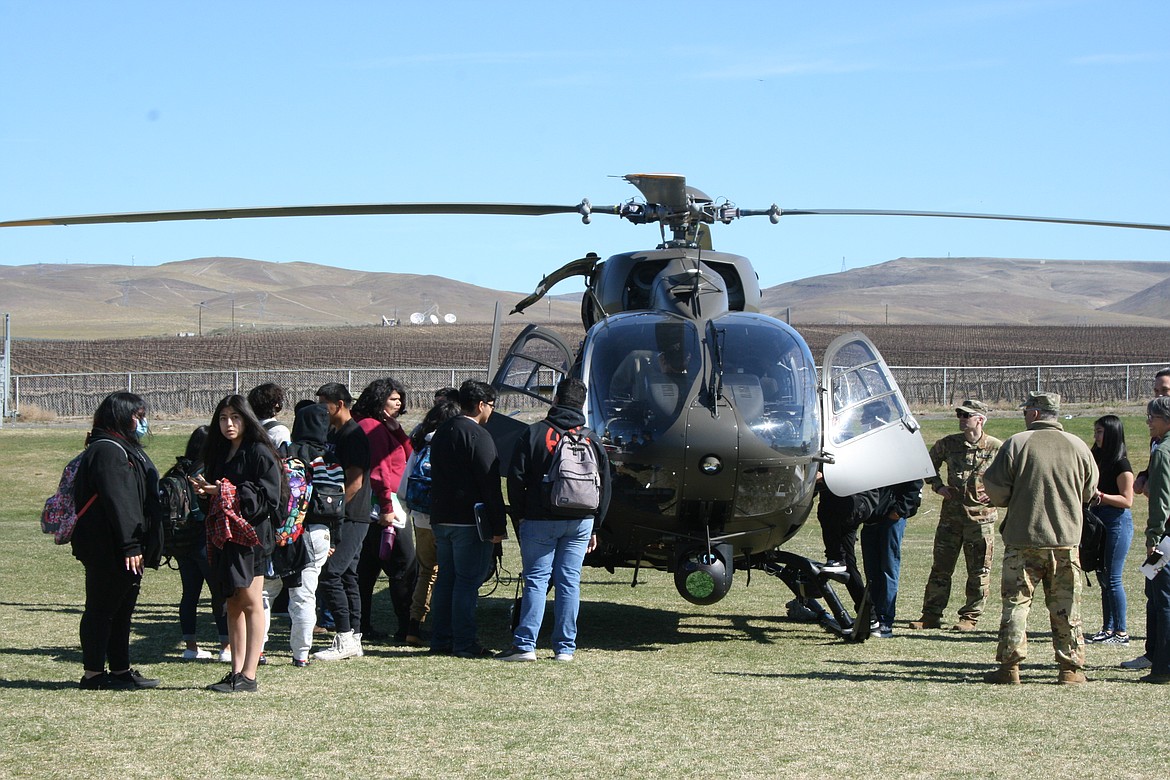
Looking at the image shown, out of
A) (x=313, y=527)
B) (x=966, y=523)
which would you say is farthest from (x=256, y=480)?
(x=966, y=523)

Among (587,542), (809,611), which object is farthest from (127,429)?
(809,611)

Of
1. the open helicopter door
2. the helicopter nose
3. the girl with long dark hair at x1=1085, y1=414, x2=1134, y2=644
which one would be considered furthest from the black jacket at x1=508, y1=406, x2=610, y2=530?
the girl with long dark hair at x1=1085, y1=414, x2=1134, y2=644

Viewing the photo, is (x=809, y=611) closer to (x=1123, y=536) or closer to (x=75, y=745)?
(x=1123, y=536)

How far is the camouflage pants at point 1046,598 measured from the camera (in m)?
7.17

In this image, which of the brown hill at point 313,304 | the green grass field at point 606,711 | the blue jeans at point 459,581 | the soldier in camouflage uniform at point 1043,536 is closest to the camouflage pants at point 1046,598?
the soldier in camouflage uniform at point 1043,536

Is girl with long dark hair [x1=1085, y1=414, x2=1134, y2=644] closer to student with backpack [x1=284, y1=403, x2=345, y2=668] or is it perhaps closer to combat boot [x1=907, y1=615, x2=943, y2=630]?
combat boot [x1=907, y1=615, x2=943, y2=630]

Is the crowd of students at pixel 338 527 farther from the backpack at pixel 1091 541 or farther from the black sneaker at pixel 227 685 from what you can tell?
the backpack at pixel 1091 541

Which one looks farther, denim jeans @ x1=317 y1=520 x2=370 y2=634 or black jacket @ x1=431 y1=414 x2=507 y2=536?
black jacket @ x1=431 y1=414 x2=507 y2=536

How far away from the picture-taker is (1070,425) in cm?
2705

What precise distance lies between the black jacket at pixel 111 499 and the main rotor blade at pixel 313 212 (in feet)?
7.08

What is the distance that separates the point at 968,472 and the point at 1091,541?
136 centimetres

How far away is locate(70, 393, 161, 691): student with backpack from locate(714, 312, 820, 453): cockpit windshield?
3.57 meters

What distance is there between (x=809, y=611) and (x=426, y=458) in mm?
3253

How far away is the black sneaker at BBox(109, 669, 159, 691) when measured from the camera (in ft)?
22.1
